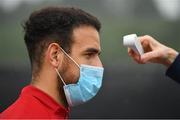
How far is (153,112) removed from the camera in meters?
3.55

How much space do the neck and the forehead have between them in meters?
0.20

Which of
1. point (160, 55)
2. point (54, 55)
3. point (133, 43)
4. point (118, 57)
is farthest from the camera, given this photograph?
point (118, 57)

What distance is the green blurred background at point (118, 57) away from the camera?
11.3ft

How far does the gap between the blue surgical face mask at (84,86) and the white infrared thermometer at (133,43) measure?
46cm

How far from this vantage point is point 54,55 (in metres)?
2.88

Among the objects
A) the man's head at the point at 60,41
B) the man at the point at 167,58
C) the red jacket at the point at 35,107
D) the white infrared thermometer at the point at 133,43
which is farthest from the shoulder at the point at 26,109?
the man at the point at 167,58

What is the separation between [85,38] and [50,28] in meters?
0.18

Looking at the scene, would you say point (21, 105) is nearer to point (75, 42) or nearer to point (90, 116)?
point (75, 42)

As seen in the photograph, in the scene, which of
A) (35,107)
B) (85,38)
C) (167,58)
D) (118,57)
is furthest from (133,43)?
(118,57)

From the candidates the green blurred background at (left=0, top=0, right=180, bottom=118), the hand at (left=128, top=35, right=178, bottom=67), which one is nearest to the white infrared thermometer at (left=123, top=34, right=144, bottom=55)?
the hand at (left=128, top=35, right=178, bottom=67)

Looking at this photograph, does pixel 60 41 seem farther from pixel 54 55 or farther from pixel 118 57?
pixel 118 57

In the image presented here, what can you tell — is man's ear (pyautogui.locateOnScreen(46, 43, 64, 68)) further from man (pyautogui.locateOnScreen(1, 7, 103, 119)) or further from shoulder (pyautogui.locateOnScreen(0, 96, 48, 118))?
shoulder (pyautogui.locateOnScreen(0, 96, 48, 118))

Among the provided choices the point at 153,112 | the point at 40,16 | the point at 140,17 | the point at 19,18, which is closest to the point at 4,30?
the point at 19,18

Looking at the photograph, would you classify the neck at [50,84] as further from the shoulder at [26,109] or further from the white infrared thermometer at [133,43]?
the white infrared thermometer at [133,43]
